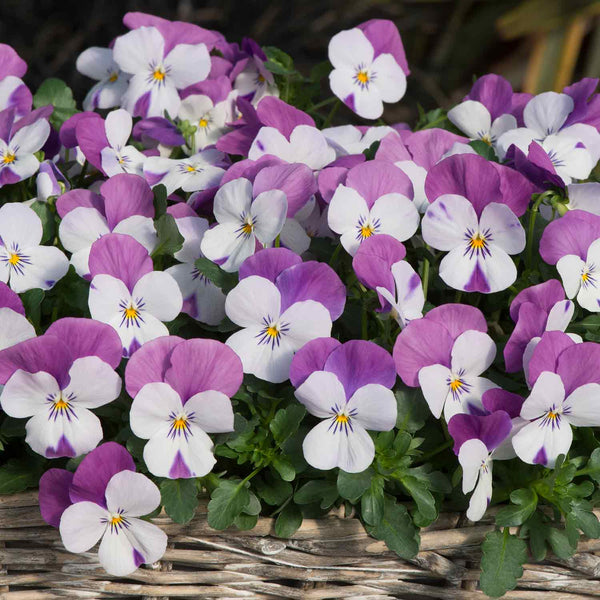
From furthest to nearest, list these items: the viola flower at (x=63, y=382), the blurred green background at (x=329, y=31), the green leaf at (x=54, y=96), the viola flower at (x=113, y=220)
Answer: the blurred green background at (x=329, y=31) → the green leaf at (x=54, y=96) → the viola flower at (x=113, y=220) → the viola flower at (x=63, y=382)

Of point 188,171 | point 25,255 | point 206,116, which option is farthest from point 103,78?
point 25,255

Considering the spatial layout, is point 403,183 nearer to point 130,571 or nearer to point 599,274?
point 599,274

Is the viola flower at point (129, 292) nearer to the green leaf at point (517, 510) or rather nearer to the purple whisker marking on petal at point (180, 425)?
the purple whisker marking on petal at point (180, 425)

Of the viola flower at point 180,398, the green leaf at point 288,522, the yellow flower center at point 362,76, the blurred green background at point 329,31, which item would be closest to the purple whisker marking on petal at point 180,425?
the viola flower at point 180,398

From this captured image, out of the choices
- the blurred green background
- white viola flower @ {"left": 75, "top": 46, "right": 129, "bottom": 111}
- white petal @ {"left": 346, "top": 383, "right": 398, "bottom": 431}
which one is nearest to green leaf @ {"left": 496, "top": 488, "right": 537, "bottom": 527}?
white petal @ {"left": 346, "top": 383, "right": 398, "bottom": 431}

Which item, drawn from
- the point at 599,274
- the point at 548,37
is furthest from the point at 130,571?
the point at 548,37

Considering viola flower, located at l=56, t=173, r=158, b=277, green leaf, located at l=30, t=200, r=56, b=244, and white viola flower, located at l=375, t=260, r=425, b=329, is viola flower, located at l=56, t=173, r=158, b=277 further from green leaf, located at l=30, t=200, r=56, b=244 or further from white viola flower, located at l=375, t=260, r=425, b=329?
white viola flower, located at l=375, t=260, r=425, b=329

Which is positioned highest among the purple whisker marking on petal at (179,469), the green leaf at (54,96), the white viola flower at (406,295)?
the green leaf at (54,96)
